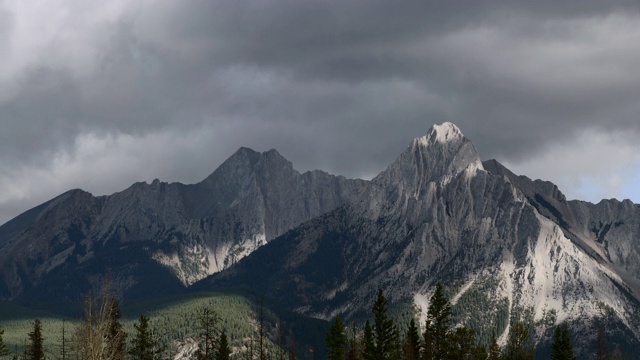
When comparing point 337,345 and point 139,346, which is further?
point 337,345

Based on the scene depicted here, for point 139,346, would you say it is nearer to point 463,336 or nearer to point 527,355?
point 463,336

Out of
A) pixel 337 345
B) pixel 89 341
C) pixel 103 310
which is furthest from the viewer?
pixel 337 345

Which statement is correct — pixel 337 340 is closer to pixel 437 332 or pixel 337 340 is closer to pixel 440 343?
pixel 437 332

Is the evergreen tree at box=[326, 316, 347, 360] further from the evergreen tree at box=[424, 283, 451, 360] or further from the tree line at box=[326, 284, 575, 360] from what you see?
the evergreen tree at box=[424, 283, 451, 360]

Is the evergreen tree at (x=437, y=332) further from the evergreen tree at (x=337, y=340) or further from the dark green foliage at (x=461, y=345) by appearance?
the evergreen tree at (x=337, y=340)

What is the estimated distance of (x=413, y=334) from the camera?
158625 millimetres

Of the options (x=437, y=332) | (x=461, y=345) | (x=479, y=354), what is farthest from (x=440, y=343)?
(x=479, y=354)

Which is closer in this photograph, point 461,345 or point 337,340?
point 461,345

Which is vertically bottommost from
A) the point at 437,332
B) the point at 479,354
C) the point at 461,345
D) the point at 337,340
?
the point at 479,354

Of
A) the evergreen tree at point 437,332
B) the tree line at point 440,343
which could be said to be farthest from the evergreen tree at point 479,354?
the evergreen tree at point 437,332

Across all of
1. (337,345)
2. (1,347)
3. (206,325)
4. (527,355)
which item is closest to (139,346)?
(206,325)

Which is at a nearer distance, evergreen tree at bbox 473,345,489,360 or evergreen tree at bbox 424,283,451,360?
evergreen tree at bbox 473,345,489,360

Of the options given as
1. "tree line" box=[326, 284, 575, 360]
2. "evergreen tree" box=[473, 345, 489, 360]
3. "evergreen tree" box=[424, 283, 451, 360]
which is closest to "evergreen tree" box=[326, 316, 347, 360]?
"tree line" box=[326, 284, 575, 360]

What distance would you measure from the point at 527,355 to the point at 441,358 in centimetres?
1346
